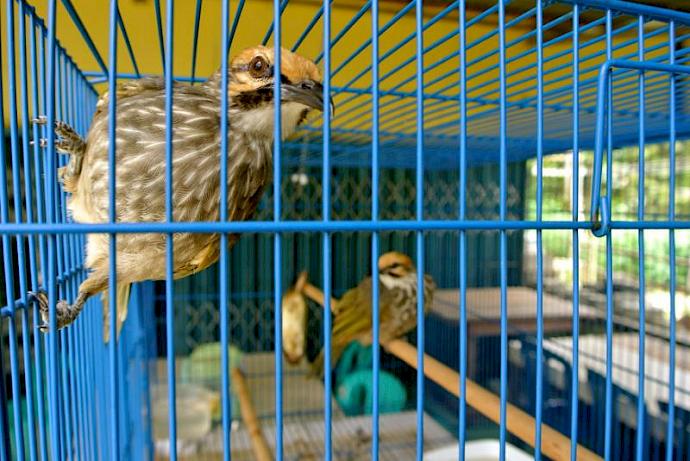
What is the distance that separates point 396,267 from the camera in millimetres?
1737

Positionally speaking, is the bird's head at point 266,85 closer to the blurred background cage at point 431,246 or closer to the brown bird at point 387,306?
the blurred background cage at point 431,246

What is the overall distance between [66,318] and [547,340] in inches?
73.4

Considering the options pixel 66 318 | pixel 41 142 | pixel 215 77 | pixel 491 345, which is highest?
pixel 215 77

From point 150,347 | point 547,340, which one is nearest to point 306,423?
point 150,347

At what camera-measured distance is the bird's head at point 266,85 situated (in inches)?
22.4

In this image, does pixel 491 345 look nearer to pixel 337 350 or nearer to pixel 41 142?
pixel 337 350

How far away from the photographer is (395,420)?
1995 mm

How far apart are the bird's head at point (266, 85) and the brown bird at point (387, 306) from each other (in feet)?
3.74

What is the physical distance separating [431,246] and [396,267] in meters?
0.78

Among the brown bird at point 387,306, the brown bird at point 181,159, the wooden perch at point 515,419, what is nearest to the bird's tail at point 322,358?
the brown bird at point 387,306

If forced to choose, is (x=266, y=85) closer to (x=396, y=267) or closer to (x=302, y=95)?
(x=302, y=95)

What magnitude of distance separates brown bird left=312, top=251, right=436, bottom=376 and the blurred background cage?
0.10 m

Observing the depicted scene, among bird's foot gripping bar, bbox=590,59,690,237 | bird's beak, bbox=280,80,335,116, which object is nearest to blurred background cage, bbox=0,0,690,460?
bird's foot gripping bar, bbox=590,59,690,237

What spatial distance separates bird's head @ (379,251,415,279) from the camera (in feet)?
5.71
